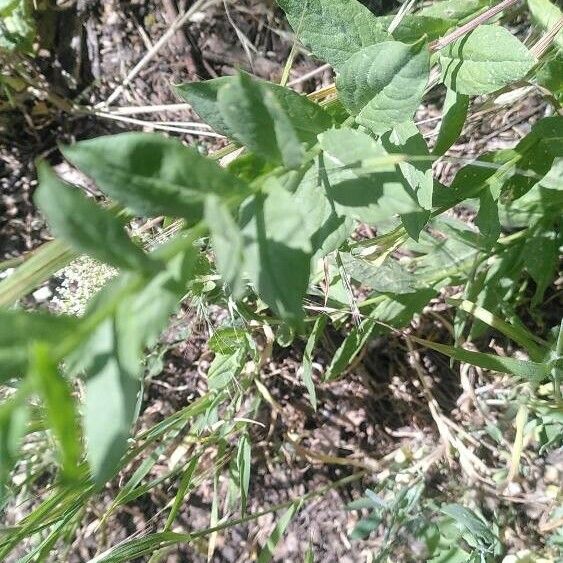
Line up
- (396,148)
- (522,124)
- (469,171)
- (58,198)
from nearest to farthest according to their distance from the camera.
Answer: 1. (58,198)
2. (396,148)
3. (469,171)
4. (522,124)

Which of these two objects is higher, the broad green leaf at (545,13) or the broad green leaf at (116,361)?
the broad green leaf at (116,361)

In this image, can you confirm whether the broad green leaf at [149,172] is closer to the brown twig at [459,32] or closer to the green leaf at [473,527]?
the brown twig at [459,32]

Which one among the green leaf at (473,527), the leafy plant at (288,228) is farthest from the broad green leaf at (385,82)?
the green leaf at (473,527)

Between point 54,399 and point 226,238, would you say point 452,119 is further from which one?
point 54,399

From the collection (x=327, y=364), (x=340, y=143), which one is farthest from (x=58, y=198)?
(x=327, y=364)

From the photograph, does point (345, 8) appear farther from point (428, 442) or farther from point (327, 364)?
point (428, 442)

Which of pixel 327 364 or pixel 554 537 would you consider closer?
pixel 554 537
